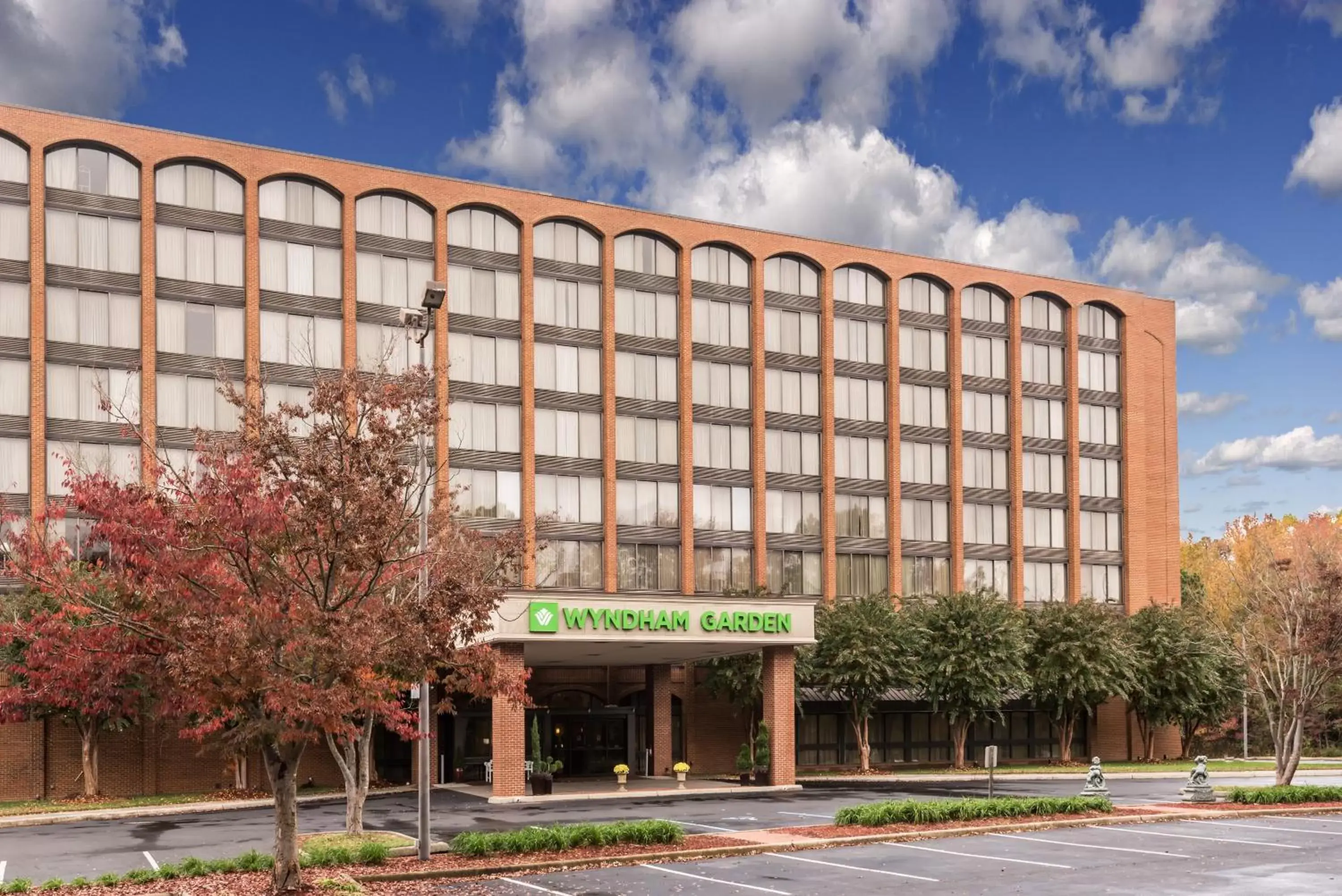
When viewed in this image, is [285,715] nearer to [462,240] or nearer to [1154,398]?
[462,240]

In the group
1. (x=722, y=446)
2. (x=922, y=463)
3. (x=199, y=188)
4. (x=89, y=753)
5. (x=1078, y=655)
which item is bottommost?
(x=89, y=753)

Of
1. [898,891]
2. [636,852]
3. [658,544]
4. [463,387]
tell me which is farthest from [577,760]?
[898,891]

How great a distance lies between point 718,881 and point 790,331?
43.2m

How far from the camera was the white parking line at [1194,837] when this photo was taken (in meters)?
27.9

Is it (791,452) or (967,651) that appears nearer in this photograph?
(967,651)

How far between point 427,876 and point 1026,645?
38690 millimetres

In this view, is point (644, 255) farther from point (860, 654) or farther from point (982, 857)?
point (982, 857)

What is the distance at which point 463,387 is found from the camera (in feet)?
186

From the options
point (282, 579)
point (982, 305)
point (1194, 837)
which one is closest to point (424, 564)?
point (282, 579)

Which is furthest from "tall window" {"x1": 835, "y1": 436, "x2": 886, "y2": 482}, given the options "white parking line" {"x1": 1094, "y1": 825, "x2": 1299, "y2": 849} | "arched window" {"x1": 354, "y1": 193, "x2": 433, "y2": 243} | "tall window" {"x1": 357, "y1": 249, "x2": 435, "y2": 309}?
"white parking line" {"x1": 1094, "y1": 825, "x2": 1299, "y2": 849}

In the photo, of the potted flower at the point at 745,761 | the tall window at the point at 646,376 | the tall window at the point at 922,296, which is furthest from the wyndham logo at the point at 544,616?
the tall window at the point at 922,296

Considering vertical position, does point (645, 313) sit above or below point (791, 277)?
below

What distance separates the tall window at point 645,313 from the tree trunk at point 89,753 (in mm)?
26874

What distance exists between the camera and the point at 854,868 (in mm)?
24797
